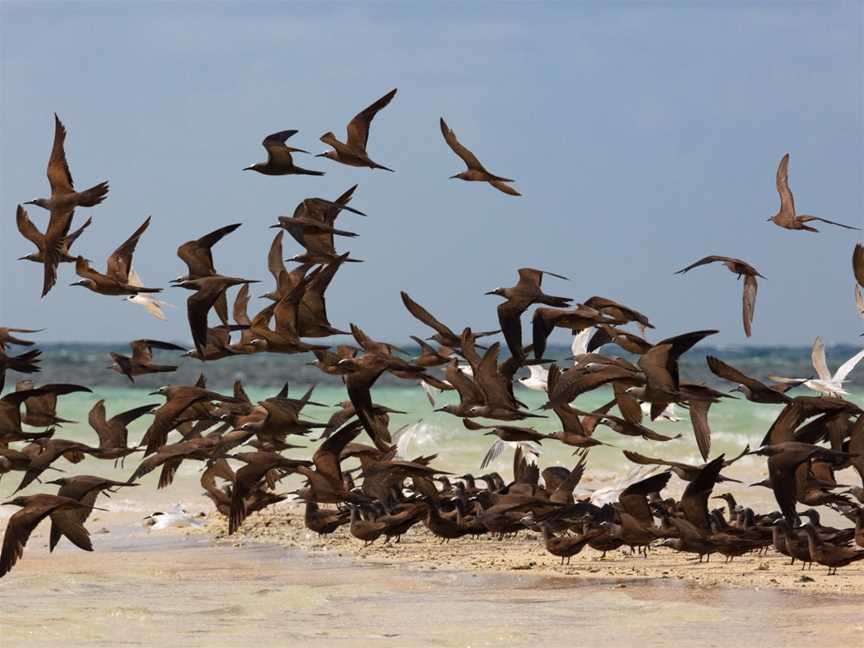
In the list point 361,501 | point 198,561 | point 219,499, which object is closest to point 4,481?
point 219,499

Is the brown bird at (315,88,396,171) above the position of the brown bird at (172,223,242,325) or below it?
above

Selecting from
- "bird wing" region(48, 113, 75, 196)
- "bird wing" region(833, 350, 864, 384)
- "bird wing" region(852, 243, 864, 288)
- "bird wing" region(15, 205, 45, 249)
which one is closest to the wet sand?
"bird wing" region(833, 350, 864, 384)

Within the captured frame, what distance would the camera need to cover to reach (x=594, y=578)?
781 cm

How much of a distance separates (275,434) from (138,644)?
1549mm

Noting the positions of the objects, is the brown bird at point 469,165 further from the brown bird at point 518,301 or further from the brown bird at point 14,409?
the brown bird at point 14,409

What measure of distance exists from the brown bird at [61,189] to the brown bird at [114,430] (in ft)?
3.90

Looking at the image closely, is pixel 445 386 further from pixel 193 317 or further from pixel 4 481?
pixel 4 481

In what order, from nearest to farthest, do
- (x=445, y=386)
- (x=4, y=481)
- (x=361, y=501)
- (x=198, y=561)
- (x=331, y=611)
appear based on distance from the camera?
1. (x=331, y=611)
2. (x=445, y=386)
3. (x=361, y=501)
4. (x=198, y=561)
5. (x=4, y=481)

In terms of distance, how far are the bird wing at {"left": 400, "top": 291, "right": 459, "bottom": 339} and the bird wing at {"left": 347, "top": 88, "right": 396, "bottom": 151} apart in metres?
1.35

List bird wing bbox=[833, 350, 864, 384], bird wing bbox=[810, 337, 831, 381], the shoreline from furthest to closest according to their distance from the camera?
bird wing bbox=[810, 337, 831, 381], bird wing bbox=[833, 350, 864, 384], the shoreline

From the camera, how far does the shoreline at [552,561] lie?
24.8 feet

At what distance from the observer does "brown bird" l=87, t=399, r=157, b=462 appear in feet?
24.4

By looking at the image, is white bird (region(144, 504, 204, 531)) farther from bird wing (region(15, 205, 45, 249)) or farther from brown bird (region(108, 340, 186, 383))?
bird wing (region(15, 205, 45, 249))

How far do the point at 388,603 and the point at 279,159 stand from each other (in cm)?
269
